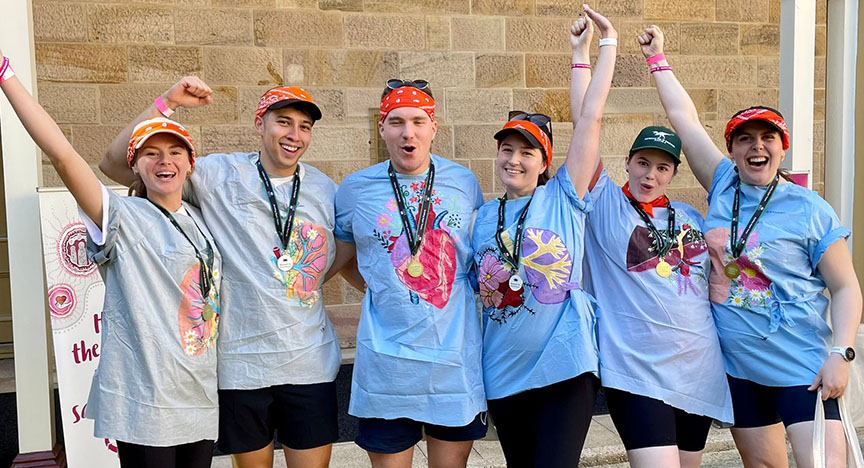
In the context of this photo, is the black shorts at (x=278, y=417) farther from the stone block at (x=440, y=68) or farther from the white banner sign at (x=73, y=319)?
the stone block at (x=440, y=68)

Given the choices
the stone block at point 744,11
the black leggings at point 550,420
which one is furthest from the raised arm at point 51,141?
the stone block at point 744,11

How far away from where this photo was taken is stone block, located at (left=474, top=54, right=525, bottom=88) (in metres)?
6.65

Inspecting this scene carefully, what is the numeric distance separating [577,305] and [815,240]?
3.16 ft

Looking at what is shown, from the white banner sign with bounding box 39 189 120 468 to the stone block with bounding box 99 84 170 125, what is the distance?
2.23 meters

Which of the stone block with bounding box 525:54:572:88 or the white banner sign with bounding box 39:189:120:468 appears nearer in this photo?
the white banner sign with bounding box 39:189:120:468

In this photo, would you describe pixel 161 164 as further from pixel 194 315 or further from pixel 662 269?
pixel 662 269

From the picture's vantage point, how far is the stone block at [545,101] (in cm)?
678

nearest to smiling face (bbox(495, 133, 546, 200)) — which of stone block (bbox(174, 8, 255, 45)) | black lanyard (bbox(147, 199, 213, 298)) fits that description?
black lanyard (bbox(147, 199, 213, 298))

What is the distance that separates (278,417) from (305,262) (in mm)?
624

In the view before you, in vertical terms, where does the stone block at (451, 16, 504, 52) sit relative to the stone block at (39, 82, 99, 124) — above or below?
above

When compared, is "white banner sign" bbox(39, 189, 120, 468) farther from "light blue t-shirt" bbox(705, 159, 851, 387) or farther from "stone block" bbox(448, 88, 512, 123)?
"stone block" bbox(448, 88, 512, 123)

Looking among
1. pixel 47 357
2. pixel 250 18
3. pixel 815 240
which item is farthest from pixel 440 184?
pixel 250 18

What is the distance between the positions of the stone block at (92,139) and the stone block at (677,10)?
471 cm

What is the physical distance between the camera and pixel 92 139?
Answer: 585 cm
